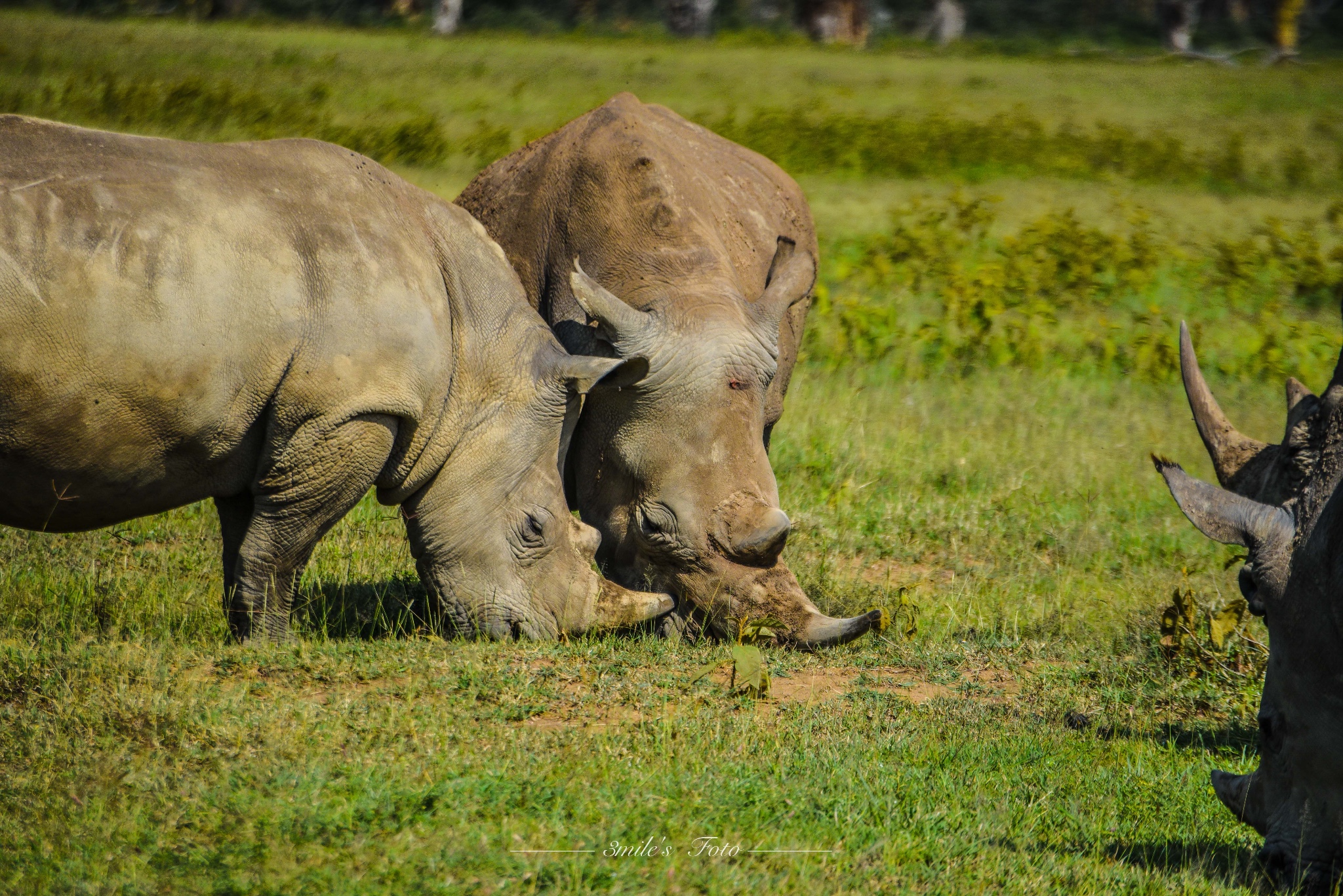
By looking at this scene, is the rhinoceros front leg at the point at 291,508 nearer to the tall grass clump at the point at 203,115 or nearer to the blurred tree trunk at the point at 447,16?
the tall grass clump at the point at 203,115

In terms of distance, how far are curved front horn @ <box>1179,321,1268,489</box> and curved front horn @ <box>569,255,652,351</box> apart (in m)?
2.23

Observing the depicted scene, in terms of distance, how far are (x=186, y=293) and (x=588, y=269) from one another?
2105mm

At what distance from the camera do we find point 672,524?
6.32 metres

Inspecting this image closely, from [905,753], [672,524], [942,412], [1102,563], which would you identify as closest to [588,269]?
[672,524]

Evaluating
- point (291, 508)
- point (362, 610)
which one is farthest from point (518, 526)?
point (362, 610)

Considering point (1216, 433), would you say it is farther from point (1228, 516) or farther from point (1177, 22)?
point (1177, 22)

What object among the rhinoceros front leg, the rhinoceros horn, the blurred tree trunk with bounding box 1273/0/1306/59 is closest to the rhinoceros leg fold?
the rhinoceros front leg

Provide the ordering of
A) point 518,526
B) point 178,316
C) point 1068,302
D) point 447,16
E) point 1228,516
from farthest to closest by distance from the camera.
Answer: point 447,16
point 1068,302
point 518,526
point 178,316
point 1228,516

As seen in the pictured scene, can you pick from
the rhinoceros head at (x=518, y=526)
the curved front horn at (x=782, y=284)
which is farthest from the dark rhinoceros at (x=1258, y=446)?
the rhinoceros head at (x=518, y=526)

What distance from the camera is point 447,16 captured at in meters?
32.1

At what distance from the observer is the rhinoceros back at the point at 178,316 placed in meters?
4.96

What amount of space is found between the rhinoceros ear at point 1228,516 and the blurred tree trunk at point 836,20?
29.4m

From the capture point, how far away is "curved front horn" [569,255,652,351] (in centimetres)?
627

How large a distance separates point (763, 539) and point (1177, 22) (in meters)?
32.8
